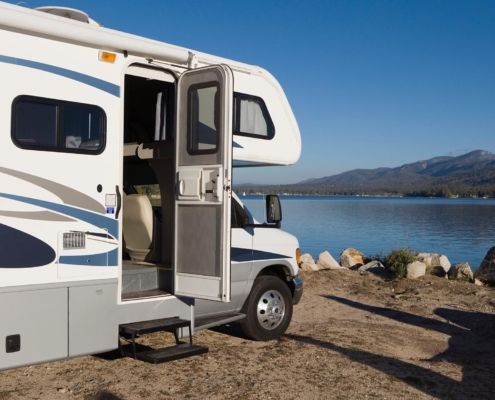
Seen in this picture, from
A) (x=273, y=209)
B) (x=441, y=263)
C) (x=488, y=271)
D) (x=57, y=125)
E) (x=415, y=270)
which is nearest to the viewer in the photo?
(x=57, y=125)

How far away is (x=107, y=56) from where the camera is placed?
594cm

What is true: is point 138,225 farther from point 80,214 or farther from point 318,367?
point 318,367

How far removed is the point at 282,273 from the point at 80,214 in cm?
315

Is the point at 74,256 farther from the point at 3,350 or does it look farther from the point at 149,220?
the point at 149,220

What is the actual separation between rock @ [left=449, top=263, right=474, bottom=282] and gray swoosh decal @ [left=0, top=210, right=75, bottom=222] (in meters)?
9.57

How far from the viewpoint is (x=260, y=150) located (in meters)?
7.41

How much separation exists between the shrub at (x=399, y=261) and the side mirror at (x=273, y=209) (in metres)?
5.97

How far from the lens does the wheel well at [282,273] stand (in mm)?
7893

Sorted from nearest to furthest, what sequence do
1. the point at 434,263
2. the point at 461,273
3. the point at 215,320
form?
the point at 215,320
the point at 461,273
the point at 434,263

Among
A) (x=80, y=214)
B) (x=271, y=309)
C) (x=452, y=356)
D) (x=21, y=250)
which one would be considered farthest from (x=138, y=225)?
(x=452, y=356)

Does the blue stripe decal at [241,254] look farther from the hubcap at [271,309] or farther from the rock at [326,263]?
the rock at [326,263]

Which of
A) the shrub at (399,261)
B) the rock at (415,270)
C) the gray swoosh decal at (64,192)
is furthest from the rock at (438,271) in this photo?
the gray swoosh decal at (64,192)

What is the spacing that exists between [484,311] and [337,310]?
2.24m

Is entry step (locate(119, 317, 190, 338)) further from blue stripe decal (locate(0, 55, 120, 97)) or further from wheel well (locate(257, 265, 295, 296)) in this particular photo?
blue stripe decal (locate(0, 55, 120, 97))
